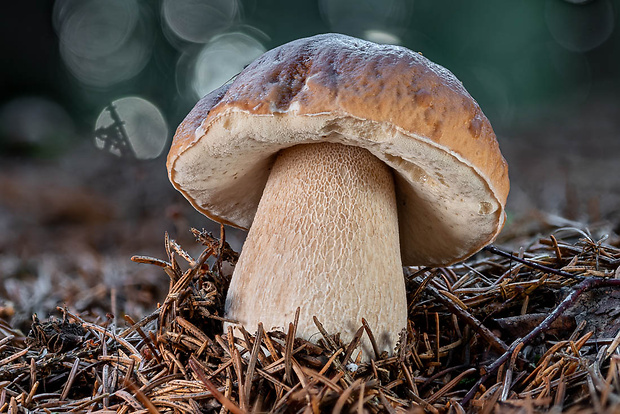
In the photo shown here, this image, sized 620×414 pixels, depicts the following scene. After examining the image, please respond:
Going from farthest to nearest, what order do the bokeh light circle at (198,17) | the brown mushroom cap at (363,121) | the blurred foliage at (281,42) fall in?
the bokeh light circle at (198,17), the blurred foliage at (281,42), the brown mushroom cap at (363,121)

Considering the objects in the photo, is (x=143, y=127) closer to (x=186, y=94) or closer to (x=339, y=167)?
(x=186, y=94)

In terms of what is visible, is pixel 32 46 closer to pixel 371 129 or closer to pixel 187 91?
pixel 187 91

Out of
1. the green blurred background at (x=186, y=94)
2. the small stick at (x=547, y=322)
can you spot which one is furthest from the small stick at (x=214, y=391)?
the green blurred background at (x=186, y=94)

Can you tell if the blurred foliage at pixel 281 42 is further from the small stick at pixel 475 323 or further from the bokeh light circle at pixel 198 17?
the small stick at pixel 475 323

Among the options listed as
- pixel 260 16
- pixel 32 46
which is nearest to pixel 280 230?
pixel 32 46

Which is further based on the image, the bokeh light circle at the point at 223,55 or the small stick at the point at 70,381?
the bokeh light circle at the point at 223,55

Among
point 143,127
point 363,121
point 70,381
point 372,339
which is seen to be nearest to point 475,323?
point 372,339
